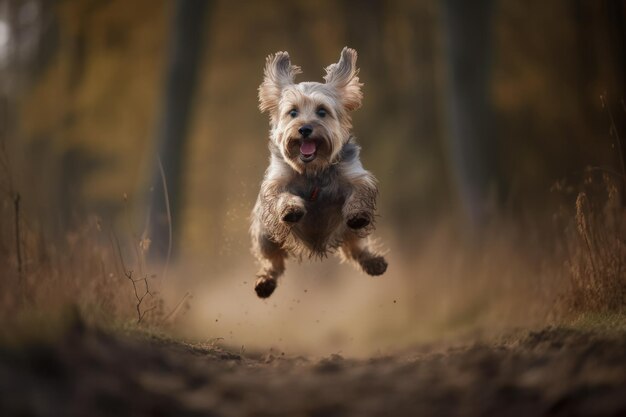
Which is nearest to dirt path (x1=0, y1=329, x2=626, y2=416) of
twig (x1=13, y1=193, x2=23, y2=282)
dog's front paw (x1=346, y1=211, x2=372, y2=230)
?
twig (x1=13, y1=193, x2=23, y2=282)

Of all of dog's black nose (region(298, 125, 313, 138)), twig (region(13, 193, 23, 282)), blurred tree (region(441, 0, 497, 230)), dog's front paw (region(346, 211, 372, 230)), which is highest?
blurred tree (region(441, 0, 497, 230))

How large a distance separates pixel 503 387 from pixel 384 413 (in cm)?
60

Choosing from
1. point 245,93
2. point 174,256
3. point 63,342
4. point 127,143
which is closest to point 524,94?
point 245,93

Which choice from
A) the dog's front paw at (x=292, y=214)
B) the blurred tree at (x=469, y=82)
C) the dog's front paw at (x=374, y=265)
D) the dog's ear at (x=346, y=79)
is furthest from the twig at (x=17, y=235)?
the blurred tree at (x=469, y=82)

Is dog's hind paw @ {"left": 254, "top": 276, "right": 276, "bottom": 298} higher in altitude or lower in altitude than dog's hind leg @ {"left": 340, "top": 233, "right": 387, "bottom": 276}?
lower

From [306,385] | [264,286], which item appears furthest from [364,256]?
[306,385]

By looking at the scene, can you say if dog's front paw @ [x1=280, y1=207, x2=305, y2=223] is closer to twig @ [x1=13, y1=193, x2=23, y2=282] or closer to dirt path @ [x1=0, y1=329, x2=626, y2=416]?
dirt path @ [x1=0, y1=329, x2=626, y2=416]

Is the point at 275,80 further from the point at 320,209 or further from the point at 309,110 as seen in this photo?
the point at 320,209

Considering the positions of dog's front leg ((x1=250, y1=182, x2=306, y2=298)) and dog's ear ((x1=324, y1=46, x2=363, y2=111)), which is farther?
dog's ear ((x1=324, y1=46, x2=363, y2=111))

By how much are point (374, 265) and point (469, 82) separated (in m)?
4.17

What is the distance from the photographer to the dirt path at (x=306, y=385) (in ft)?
9.25

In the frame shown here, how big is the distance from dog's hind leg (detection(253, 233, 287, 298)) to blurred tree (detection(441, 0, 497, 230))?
391 cm

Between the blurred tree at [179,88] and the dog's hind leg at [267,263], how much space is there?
422cm

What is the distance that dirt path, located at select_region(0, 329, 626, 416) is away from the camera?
9.25 feet
